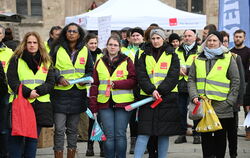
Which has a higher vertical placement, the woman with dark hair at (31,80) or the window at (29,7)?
the window at (29,7)

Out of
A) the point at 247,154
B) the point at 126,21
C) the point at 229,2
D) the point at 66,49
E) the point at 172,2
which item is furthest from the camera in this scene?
the point at 172,2

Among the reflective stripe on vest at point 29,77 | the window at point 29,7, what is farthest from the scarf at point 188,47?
the window at point 29,7

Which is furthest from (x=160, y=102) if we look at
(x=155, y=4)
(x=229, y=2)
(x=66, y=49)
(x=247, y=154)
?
(x=155, y=4)

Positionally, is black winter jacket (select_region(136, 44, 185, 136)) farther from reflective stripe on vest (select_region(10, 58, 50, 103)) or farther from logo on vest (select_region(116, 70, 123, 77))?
reflective stripe on vest (select_region(10, 58, 50, 103))

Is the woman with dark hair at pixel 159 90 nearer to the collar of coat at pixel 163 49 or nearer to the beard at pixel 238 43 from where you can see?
the collar of coat at pixel 163 49

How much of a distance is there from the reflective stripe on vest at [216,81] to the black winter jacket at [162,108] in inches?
13.7

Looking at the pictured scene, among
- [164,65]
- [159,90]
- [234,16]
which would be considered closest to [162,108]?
[159,90]

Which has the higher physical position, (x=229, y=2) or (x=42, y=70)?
(x=229, y=2)

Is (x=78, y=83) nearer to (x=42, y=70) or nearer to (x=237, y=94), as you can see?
(x=42, y=70)

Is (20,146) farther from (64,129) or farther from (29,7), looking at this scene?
(29,7)

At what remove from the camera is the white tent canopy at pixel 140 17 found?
13.5 meters

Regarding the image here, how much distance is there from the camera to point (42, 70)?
249 inches

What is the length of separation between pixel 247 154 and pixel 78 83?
3007 mm

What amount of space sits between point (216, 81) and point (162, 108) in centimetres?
76
